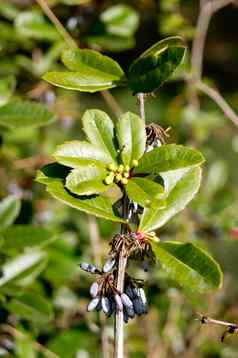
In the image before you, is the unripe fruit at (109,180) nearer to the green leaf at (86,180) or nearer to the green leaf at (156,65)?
the green leaf at (86,180)

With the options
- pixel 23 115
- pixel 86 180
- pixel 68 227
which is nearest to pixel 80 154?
pixel 86 180

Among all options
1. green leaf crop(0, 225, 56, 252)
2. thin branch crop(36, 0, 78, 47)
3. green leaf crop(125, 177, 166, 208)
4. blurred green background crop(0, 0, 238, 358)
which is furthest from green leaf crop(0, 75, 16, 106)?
green leaf crop(125, 177, 166, 208)

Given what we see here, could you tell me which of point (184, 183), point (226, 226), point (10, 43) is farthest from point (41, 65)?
point (184, 183)

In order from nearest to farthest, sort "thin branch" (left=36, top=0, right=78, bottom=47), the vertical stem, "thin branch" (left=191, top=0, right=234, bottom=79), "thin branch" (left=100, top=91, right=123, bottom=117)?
the vertical stem, "thin branch" (left=36, top=0, right=78, bottom=47), "thin branch" (left=100, top=91, right=123, bottom=117), "thin branch" (left=191, top=0, right=234, bottom=79)

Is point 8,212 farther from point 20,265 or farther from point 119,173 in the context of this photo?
point 119,173

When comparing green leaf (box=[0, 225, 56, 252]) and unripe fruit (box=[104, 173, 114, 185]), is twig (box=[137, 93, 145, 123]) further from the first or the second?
green leaf (box=[0, 225, 56, 252])

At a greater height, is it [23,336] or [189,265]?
[189,265]

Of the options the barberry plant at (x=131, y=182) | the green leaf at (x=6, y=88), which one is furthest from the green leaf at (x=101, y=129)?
the green leaf at (x=6, y=88)

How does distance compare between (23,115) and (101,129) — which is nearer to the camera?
(101,129)
